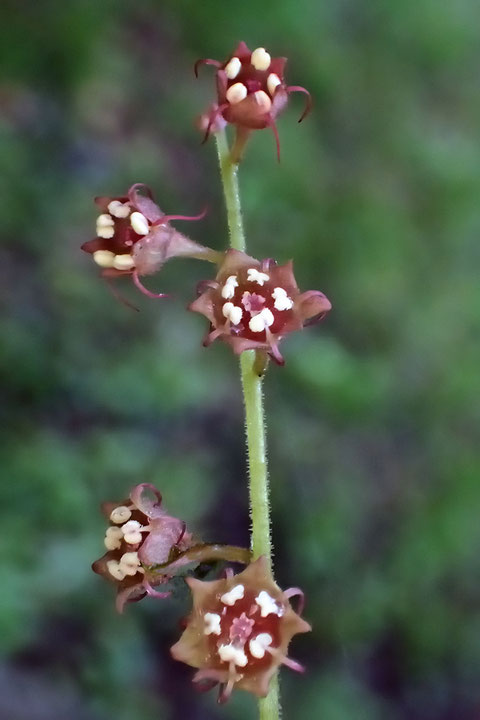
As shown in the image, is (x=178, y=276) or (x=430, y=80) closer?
(x=178, y=276)

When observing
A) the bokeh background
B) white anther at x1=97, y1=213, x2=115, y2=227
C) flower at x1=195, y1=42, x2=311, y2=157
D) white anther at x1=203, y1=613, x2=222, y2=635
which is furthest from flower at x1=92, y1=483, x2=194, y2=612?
the bokeh background

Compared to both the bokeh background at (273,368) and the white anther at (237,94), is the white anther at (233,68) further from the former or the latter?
the bokeh background at (273,368)

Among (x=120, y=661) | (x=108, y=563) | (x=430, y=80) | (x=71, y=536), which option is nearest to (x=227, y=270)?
(x=108, y=563)

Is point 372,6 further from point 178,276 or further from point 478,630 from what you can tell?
point 478,630

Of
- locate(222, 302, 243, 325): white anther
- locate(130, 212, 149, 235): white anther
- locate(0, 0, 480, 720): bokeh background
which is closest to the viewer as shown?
locate(222, 302, 243, 325): white anther

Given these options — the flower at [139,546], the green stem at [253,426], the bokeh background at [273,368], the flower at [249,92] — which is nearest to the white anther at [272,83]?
the flower at [249,92]

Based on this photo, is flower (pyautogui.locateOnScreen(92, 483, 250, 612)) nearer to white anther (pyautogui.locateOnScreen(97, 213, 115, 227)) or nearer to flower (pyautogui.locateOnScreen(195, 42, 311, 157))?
white anther (pyautogui.locateOnScreen(97, 213, 115, 227))
